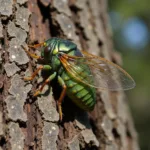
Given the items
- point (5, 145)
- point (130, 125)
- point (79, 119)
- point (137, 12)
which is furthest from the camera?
point (137, 12)

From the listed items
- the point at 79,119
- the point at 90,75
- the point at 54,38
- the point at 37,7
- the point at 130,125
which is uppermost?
the point at 37,7

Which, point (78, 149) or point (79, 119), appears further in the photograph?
point (79, 119)

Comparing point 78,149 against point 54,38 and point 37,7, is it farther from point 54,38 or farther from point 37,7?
point 37,7

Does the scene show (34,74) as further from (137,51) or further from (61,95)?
(137,51)

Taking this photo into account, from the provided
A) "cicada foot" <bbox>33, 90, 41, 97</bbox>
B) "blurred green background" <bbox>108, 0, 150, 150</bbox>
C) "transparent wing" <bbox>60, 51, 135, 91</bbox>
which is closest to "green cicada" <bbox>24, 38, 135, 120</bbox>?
"transparent wing" <bbox>60, 51, 135, 91</bbox>

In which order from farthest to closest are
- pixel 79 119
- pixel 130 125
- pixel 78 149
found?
pixel 130 125 → pixel 79 119 → pixel 78 149

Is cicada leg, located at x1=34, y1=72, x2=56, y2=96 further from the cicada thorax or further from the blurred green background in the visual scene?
the blurred green background

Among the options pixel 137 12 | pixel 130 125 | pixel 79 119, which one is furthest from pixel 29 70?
pixel 137 12

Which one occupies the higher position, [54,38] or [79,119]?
[54,38]
